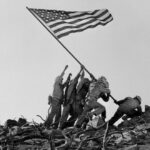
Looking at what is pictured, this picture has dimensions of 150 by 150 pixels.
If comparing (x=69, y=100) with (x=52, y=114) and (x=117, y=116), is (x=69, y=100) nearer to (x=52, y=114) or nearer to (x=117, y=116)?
(x=52, y=114)

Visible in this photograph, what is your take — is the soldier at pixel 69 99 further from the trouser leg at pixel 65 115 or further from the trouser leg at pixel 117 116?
the trouser leg at pixel 117 116

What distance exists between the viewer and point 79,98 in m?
16.6

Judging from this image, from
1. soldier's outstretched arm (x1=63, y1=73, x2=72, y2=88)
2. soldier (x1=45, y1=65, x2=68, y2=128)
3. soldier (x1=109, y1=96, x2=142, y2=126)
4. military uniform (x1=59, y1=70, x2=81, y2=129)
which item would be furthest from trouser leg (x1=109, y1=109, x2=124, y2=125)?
soldier's outstretched arm (x1=63, y1=73, x2=72, y2=88)

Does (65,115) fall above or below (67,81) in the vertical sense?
below

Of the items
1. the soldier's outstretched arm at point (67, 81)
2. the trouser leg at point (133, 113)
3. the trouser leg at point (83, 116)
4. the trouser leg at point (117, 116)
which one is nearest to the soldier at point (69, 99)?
the soldier's outstretched arm at point (67, 81)

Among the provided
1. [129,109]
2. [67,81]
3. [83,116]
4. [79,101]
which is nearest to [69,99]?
[79,101]

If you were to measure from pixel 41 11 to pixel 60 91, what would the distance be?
332 centimetres

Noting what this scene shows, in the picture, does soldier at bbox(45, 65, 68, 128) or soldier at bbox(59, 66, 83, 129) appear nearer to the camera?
soldier at bbox(59, 66, 83, 129)

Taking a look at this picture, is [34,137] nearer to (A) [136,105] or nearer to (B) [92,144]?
(B) [92,144]

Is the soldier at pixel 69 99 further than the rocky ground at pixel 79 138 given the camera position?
Yes

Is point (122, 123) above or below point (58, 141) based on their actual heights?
above

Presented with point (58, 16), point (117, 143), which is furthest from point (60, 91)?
point (117, 143)

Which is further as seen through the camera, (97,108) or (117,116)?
(117,116)

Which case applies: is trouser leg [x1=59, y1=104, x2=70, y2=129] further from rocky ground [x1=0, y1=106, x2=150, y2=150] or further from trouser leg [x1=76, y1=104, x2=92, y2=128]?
rocky ground [x1=0, y1=106, x2=150, y2=150]
